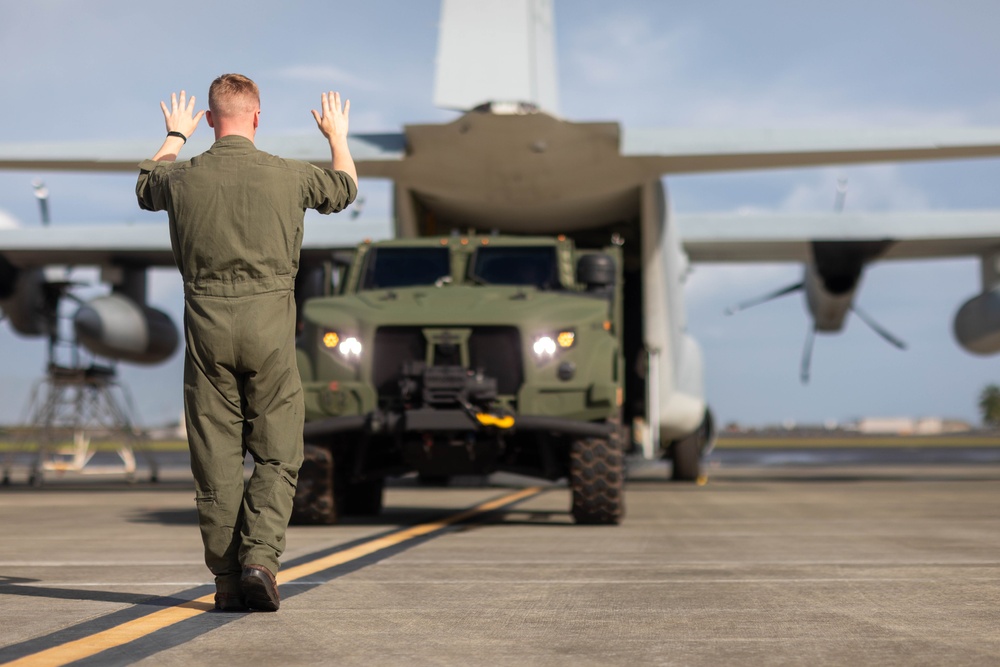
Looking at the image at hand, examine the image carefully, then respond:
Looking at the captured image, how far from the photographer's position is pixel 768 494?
49.3ft

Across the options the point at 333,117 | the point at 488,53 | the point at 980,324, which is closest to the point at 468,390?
the point at 488,53

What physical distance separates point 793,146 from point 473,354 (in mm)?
4779

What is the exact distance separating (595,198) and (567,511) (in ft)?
12.2

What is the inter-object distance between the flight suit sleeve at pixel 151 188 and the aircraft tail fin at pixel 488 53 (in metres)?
7.22

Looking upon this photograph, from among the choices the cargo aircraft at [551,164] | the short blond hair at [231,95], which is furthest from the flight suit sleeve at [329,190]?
the cargo aircraft at [551,164]

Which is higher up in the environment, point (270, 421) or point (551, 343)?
point (551, 343)

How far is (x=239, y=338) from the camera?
4414mm

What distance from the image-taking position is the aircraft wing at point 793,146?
1246 centimetres

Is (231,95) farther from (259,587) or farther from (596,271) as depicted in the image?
(596,271)

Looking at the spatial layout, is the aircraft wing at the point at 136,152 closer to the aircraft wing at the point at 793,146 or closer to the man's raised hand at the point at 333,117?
the aircraft wing at the point at 793,146

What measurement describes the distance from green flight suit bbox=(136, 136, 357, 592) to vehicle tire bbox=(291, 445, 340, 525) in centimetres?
481

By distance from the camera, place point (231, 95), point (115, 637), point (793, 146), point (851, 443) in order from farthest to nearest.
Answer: point (851, 443) < point (793, 146) < point (231, 95) < point (115, 637)

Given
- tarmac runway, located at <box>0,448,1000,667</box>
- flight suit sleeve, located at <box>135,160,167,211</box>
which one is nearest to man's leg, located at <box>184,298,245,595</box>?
tarmac runway, located at <box>0,448,1000,667</box>

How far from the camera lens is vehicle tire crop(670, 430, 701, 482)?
2027 centimetres
